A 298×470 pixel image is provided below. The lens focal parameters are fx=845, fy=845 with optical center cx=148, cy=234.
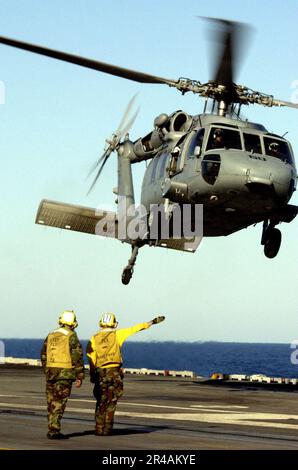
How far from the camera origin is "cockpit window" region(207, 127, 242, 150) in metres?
23.9

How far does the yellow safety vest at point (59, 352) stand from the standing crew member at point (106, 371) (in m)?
0.35

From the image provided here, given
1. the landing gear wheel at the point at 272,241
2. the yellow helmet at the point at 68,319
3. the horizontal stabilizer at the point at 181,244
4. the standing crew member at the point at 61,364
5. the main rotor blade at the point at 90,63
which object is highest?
Result: the main rotor blade at the point at 90,63

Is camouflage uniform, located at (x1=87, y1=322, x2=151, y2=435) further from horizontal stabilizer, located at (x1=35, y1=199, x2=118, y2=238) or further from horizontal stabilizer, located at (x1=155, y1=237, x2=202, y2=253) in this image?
horizontal stabilizer, located at (x1=35, y1=199, x2=118, y2=238)

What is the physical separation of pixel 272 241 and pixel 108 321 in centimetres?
1450

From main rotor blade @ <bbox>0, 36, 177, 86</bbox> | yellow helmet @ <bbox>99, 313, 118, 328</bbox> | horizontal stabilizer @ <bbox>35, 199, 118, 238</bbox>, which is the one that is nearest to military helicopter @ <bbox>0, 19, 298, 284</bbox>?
main rotor blade @ <bbox>0, 36, 177, 86</bbox>

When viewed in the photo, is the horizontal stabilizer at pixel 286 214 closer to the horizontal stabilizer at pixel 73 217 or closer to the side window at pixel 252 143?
the side window at pixel 252 143

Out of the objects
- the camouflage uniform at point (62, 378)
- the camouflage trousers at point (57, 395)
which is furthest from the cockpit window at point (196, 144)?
the camouflage trousers at point (57, 395)

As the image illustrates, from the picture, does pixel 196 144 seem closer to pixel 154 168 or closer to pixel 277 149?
pixel 277 149

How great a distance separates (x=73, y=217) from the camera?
2961 centimetres

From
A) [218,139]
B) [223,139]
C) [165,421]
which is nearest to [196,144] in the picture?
[218,139]

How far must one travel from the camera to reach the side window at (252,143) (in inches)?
945

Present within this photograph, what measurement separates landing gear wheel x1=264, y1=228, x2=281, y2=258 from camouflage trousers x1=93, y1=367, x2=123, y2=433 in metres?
14.7

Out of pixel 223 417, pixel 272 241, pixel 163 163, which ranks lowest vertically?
pixel 223 417

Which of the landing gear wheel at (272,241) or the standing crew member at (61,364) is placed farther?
the landing gear wheel at (272,241)
